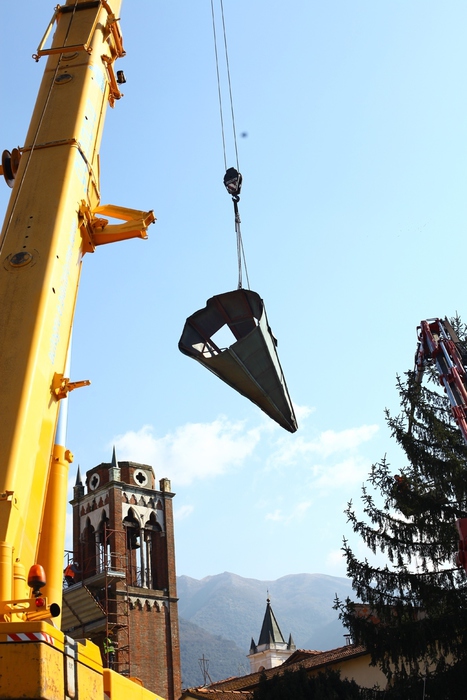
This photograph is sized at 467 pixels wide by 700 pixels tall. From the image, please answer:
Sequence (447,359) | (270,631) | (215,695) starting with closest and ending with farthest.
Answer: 1. (447,359)
2. (215,695)
3. (270,631)

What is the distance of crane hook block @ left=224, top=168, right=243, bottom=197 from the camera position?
42.9ft

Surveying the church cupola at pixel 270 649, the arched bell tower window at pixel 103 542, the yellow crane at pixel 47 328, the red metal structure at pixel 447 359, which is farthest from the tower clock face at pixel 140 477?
the yellow crane at pixel 47 328

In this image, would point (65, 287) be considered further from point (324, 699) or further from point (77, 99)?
point (324, 699)

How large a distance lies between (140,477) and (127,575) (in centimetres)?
601

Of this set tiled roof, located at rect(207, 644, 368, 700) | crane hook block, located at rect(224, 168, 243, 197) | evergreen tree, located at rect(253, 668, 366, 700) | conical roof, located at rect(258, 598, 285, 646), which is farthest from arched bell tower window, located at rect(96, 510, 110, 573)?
crane hook block, located at rect(224, 168, 243, 197)

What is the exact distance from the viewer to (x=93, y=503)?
4238cm

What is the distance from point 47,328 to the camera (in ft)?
20.9

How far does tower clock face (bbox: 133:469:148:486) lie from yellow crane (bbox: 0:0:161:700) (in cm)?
3598

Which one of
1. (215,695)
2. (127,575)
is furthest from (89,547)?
(215,695)

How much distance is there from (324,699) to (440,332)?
9010 millimetres

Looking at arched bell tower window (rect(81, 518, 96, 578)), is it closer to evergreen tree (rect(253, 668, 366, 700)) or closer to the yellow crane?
evergreen tree (rect(253, 668, 366, 700))

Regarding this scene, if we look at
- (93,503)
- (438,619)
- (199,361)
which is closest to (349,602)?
(438,619)

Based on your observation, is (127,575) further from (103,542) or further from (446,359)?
(446,359)

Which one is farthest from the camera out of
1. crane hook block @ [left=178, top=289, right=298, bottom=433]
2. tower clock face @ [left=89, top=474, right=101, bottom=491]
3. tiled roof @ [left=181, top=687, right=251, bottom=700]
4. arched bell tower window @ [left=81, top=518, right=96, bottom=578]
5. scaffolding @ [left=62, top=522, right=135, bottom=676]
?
tower clock face @ [left=89, top=474, right=101, bottom=491]
